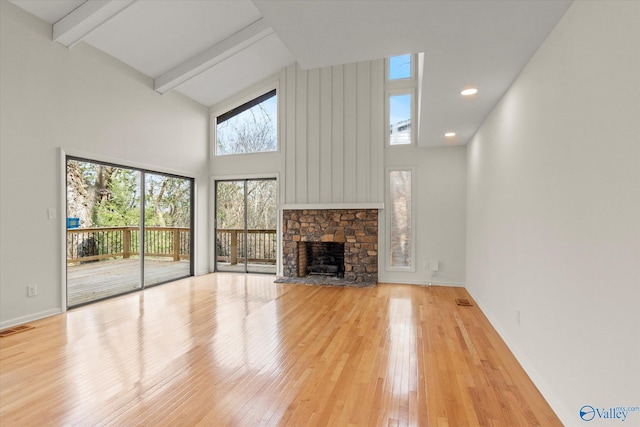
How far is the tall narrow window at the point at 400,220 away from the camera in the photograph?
5.52m

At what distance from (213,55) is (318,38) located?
350cm

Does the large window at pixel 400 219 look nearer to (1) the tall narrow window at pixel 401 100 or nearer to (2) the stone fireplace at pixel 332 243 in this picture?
(2) the stone fireplace at pixel 332 243

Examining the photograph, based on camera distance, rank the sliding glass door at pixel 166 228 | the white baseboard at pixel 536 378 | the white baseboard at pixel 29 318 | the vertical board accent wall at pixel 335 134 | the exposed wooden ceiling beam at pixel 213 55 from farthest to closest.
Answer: the vertical board accent wall at pixel 335 134, the sliding glass door at pixel 166 228, the exposed wooden ceiling beam at pixel 213 55, the white baseboard at pixel 29 318, the white baseboard at pixel 536 378

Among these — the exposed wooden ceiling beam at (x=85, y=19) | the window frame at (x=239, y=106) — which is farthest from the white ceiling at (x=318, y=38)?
the window frame at (x=239, y=106)

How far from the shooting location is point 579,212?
166cm

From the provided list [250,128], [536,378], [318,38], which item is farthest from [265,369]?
[250,128]

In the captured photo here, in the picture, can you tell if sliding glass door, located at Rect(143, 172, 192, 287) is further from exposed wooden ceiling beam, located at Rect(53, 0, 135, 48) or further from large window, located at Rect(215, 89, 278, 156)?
exposed wooden ceiling beam, located at Rect(53, 0, 135, 48)

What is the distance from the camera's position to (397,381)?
222cm

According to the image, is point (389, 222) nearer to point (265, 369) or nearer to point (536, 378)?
point (536, 378)

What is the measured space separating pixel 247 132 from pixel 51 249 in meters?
3.83

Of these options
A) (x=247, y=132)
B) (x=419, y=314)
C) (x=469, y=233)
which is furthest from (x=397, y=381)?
(x=247, y=132)

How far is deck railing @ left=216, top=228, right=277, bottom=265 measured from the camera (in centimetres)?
628

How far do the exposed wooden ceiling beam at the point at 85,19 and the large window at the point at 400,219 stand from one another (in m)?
4.47

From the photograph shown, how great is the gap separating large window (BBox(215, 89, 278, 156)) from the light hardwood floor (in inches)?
137
